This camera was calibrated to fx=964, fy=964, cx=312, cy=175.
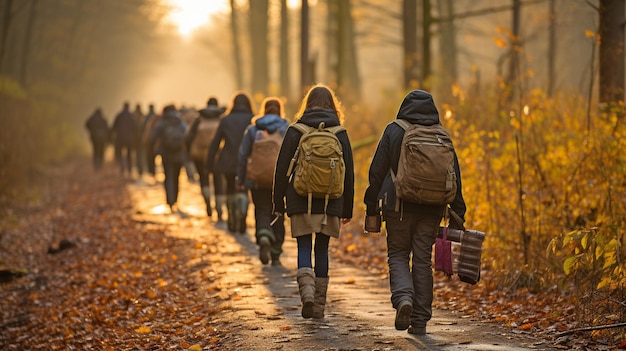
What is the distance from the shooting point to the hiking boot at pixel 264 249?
35.7ft

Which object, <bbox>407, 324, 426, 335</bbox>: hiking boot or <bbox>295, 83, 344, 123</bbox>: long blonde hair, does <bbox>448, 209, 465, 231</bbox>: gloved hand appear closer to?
<bbox>407, 324, 426, 335</bbox>: hiking boot

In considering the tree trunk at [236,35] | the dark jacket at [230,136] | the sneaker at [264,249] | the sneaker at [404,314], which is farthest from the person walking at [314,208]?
the tree trunk at [236,35]

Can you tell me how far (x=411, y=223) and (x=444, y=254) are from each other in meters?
0.35

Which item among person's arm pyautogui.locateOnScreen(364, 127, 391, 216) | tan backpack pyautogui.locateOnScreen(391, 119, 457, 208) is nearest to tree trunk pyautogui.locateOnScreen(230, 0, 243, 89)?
person's arm pyautogui.locateOnScreen(364, 127, 391, 216)

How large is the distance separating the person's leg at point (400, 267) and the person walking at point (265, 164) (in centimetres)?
336

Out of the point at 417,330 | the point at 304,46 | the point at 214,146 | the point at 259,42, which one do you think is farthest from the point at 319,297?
the point at 259,42

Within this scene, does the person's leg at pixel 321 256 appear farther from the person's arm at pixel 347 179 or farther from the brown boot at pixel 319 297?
the person's arm at pixel 347 179

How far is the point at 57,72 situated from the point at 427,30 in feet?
96.0

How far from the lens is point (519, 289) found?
8.96m

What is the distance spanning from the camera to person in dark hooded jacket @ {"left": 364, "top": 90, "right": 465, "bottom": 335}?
699 cm

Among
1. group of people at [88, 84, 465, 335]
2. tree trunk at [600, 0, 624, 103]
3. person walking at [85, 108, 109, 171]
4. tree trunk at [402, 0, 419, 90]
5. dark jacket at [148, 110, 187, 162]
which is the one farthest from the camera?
person walking at [85, 108, 109, 171]

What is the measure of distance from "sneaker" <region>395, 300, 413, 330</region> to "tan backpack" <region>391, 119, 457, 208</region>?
0.73m

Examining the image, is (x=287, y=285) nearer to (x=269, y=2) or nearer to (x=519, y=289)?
(x=519, y=289)

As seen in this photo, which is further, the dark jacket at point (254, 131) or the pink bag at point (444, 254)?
the dark jacket at point (254, 131)
